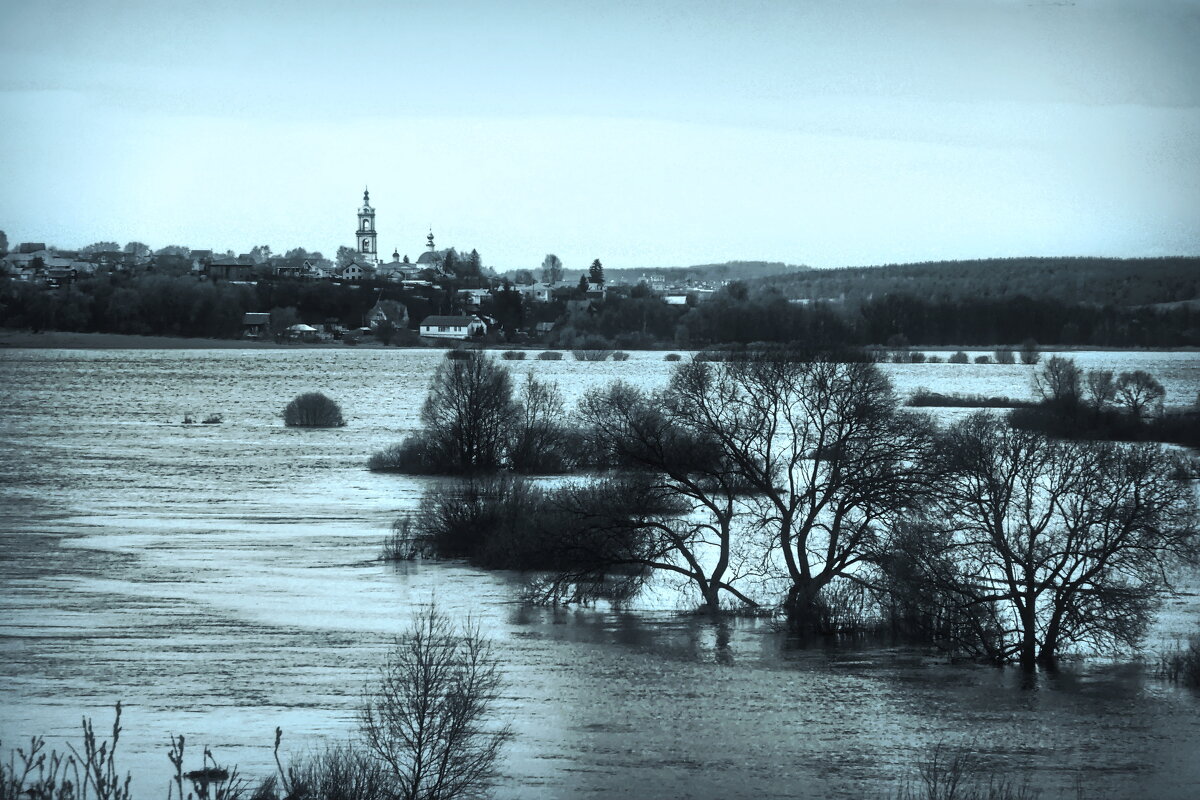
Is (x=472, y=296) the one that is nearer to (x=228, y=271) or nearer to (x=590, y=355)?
(x=228, y=271)

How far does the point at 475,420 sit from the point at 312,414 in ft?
77.0

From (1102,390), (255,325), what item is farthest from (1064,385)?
(255,325)

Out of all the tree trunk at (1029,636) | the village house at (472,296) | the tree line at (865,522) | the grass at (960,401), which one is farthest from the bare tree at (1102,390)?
the village house at (472,296)

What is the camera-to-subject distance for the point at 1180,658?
22.4 metres

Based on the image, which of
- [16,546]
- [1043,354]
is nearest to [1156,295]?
[1043,354]

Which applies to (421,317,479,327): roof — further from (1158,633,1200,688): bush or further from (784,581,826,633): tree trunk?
(1158,633,1200,688): bush

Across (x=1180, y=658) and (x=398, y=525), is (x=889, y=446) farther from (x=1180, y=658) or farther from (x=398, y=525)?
(x=398, y=525)

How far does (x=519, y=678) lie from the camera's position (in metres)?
21.4

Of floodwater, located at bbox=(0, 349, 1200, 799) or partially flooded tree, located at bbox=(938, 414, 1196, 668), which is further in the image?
partially flooded tree, located at bbox=(938, 414, 1196, 668)

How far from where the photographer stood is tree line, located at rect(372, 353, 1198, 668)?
23.0 m

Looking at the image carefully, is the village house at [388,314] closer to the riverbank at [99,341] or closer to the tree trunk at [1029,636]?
the riverbank at [99,341]

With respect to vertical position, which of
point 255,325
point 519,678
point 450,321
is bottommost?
point 519,678

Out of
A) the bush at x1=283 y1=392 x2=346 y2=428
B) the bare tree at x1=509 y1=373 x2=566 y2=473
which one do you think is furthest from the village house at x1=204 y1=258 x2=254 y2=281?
the bare tree at x1=509 y1=373 x2=566 y2=473

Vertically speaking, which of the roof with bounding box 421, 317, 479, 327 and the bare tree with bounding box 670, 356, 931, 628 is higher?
the roof with bounding box 421, 317, 479, 327
